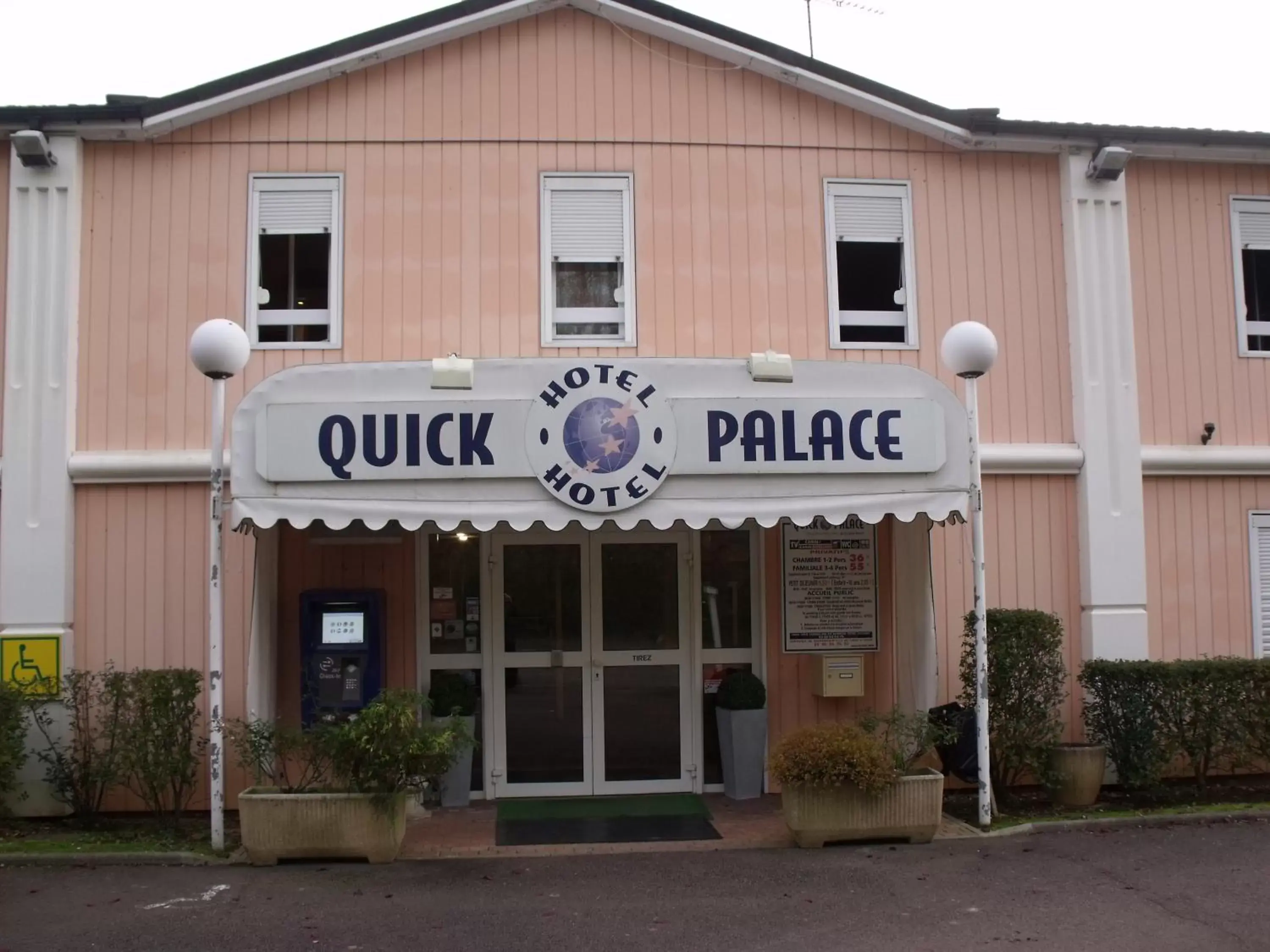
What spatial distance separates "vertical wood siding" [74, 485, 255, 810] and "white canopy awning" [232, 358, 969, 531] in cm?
168

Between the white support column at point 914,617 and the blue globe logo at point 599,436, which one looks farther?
the white support column at point 914,617

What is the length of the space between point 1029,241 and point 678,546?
13.0 feet

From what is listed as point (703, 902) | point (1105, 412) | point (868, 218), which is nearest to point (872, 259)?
point (868, 218)

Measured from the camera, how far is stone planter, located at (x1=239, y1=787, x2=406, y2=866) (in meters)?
7.59

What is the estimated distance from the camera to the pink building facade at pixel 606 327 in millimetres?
9211

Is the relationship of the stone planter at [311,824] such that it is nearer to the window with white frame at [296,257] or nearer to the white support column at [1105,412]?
the window with white frame at [296,257]

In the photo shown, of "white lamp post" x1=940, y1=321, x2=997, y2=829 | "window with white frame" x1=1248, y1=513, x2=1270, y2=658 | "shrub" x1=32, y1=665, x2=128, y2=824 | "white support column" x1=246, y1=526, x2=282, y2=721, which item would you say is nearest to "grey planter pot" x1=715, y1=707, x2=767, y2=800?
"white lamp post" x1=940, y1=321, x2=997, y2=829

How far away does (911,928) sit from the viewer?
21.0 feet

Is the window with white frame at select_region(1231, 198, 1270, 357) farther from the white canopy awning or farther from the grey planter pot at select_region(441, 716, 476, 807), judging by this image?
the grey planter pot at select_region(441, 716, 476, 807)

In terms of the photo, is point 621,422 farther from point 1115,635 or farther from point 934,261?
point 1115,635

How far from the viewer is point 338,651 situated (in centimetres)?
905

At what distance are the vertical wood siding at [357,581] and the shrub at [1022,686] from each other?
4.42m

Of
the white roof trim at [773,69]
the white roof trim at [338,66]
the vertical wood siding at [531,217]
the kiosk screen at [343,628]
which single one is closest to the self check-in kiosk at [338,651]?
the kiosk screen at [343,628]

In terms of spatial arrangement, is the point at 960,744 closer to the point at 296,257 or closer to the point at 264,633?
the point at 264,633
